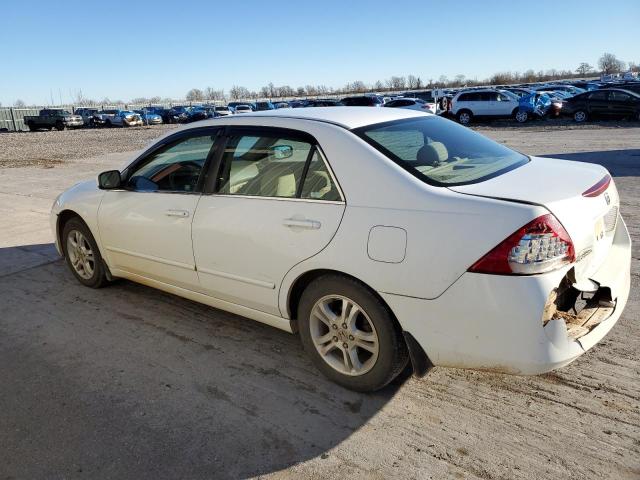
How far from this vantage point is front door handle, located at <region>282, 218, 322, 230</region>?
2838mm

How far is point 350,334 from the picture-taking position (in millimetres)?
2857

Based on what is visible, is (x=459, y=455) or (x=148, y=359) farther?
(x=148, y=359)

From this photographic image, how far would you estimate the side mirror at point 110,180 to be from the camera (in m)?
4.08

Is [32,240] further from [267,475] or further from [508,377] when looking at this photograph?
[508,377]

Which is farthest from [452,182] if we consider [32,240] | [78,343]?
[32,240]

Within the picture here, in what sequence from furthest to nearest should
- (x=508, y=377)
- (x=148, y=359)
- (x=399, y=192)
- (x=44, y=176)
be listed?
(x=44, y=176), (x=148, y=359), (x=508, y=377), (x=399, y=192)

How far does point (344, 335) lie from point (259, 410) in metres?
0.64

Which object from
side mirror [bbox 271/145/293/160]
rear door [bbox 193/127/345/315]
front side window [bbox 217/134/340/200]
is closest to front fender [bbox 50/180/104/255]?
rear door [bbox 193/127/345/315]

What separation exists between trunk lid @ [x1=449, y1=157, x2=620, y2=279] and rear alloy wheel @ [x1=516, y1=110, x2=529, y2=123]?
25.4 m

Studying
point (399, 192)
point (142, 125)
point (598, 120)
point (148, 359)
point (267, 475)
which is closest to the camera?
point (267, 475)

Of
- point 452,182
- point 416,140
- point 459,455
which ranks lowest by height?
point 459,455

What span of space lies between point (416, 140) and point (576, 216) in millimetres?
1118

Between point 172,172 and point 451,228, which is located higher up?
point 172,172

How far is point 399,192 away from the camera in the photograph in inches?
103
